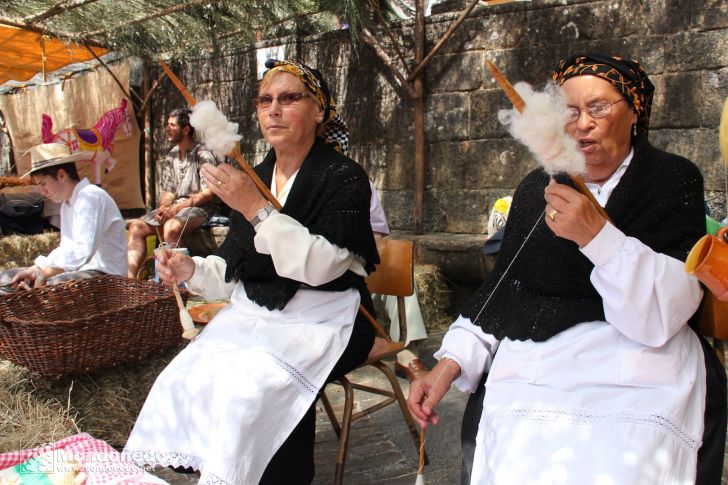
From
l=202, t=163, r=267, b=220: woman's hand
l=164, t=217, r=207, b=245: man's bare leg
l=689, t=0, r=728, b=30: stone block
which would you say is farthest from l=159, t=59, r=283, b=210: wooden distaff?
l=164, t=217, r=207, b=245: man's bare leg

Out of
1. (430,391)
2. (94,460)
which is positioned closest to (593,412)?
(430,391)

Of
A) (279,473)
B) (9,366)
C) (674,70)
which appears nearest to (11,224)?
(9,366)

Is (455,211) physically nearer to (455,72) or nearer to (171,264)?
(455,72)

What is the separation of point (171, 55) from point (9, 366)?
604cm

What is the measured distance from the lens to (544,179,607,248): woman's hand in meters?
1.61

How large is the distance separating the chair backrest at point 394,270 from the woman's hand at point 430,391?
108cm

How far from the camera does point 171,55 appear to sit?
878cm

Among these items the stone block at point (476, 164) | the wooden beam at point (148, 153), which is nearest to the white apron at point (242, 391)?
the stone block at point (476, 164)

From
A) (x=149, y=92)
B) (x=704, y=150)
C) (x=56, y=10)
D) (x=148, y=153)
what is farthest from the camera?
(x=148, y=153)

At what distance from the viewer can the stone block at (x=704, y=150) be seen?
5.08m

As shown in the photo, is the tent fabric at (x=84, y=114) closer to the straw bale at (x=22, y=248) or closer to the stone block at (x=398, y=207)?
the straw bale at (x=22, y=248)

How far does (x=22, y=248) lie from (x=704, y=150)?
25.9 feet

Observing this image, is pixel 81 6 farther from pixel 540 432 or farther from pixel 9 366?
pixel 540 432

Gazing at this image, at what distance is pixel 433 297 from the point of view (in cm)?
557
